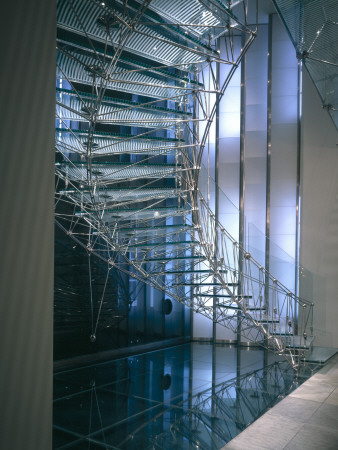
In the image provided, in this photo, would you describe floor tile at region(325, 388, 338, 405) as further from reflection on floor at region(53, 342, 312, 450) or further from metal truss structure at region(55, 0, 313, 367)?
metal truss structure at region(55, 0, 313, 367)

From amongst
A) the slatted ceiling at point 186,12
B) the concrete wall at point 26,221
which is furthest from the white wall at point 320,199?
the concrete wall at point 26,221

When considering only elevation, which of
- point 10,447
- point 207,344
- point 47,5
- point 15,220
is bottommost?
point 207,344

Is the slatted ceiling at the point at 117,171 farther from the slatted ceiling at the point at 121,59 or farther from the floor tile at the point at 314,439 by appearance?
the floor tile at the point at 314,439

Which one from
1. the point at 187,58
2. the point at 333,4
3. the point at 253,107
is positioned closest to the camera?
the point at 333,4

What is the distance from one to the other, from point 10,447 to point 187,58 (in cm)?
379

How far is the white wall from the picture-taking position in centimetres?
770

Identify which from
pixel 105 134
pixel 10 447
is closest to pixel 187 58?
pixel 105 134

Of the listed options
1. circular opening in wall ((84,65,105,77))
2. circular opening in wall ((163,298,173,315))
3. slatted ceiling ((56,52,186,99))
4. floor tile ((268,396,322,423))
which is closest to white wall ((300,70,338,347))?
circular opening in wall ((163,298,173,315))

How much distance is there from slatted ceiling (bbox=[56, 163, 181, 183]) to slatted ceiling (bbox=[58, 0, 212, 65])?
1.09 m

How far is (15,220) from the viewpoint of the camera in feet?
3.27

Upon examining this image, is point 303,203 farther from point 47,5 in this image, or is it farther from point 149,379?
point 47,5

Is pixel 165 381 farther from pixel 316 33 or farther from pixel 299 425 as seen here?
pixel 316 33

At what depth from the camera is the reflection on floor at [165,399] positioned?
3.33 meters

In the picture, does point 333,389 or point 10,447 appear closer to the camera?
point 10,447
